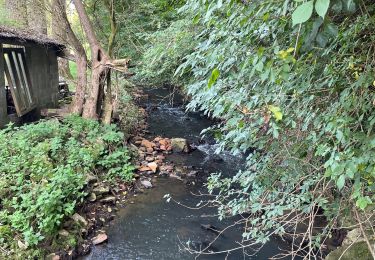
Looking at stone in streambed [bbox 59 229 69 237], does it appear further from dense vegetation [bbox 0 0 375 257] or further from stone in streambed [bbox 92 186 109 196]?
stone in streambed [bbox 92 186 109 196]

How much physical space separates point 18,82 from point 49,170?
→ 4015 mm

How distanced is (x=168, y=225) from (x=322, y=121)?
13.9ft

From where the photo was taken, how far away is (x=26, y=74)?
9.25m

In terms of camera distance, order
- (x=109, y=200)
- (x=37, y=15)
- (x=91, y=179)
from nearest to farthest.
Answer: (x=109, y=200), (x=91, y=179), (x=37, y=15)

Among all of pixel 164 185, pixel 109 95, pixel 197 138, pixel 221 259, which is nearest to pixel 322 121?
pixel 221 259

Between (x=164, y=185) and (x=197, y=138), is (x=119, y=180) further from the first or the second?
(x=197, y=138)

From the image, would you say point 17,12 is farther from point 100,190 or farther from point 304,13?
point 304,13

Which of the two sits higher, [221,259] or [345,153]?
[345,153]

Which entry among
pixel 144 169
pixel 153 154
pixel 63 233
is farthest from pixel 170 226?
pixel 153 154

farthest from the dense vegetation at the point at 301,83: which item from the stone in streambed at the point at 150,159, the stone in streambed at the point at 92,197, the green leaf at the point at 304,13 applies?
the stone in streambed at the point at 150,159

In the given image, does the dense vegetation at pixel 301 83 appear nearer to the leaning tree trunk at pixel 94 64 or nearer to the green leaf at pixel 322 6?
the green leaf at pixel 322 6

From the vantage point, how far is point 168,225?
5.94 m

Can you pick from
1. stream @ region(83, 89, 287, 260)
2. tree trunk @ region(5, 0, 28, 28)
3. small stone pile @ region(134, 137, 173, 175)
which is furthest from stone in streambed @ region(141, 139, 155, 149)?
tree trunk @ region(5, 0, 28, 28)

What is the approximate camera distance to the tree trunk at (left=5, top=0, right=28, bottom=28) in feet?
35.3
